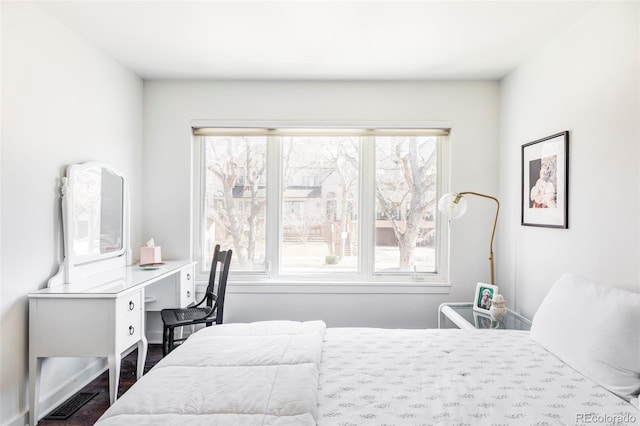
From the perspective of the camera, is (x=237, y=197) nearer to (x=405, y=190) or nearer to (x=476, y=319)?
(x=405, y=190)

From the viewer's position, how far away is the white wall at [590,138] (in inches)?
76.0

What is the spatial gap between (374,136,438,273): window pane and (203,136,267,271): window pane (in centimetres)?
116

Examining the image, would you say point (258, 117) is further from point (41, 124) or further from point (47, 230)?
point (47, 230)

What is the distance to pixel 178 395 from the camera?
1.36m

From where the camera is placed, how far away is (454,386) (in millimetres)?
1488

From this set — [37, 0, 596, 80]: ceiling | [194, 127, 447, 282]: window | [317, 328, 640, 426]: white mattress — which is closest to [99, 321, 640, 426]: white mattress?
[317, 328, 640, 426]: white mattress

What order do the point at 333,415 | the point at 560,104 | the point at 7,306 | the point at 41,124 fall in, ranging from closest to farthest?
the point at 333,415
the point at 7,306
the point at 41,124
the point at 560,104

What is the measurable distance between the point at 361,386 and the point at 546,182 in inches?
81.7

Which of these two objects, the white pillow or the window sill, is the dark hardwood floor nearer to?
the window sill

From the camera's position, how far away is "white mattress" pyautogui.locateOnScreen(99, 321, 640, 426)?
4.14ft

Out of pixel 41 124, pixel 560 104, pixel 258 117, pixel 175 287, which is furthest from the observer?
pixel 258 117

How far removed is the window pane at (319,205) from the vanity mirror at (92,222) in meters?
1.42

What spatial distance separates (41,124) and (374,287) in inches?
111

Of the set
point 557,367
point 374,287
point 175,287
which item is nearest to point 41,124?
point 175,287
